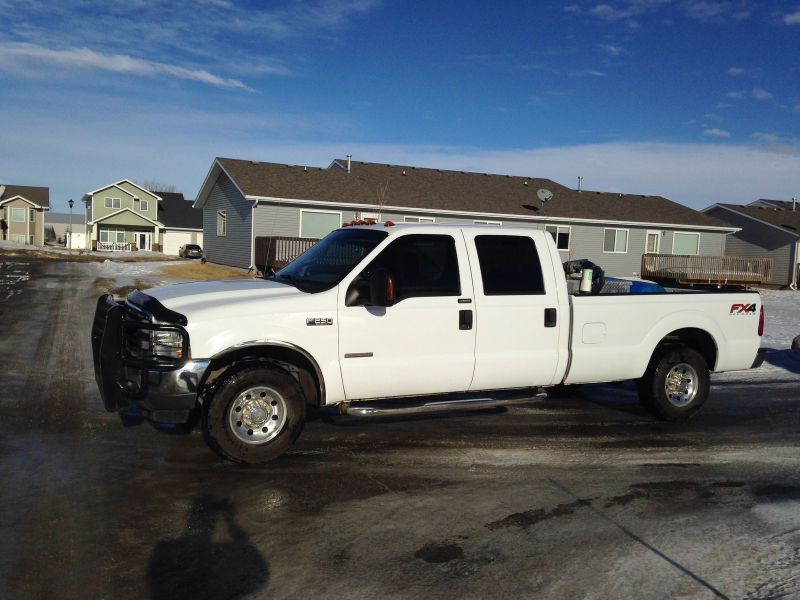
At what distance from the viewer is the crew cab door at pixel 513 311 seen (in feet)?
21.5

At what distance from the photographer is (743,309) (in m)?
7.84

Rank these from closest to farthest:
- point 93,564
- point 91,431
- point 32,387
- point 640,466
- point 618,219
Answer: point 93,564, point 640,466, point 91,431, point 32,387, point 618,219

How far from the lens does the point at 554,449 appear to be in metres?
6.58

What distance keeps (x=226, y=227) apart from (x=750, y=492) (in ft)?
93.0

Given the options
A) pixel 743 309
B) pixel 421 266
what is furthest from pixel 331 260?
pixel 743 309

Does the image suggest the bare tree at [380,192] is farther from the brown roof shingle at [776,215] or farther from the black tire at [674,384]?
the brown roof shingle at [776,215]

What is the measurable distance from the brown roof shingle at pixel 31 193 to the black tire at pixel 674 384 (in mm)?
71371

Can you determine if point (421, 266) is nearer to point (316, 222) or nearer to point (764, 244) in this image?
point (316, 222)

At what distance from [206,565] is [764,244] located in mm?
43174

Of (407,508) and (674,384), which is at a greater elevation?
(674,384)

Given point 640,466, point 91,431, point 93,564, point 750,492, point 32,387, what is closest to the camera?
point 93,564

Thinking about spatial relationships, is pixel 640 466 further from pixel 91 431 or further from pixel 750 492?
pixel 91 431

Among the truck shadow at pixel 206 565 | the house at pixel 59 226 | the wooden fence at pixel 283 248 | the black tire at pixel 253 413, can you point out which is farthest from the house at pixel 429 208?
the house at pixel 59 226

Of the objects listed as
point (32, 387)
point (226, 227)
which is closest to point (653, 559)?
point (32, 387)
